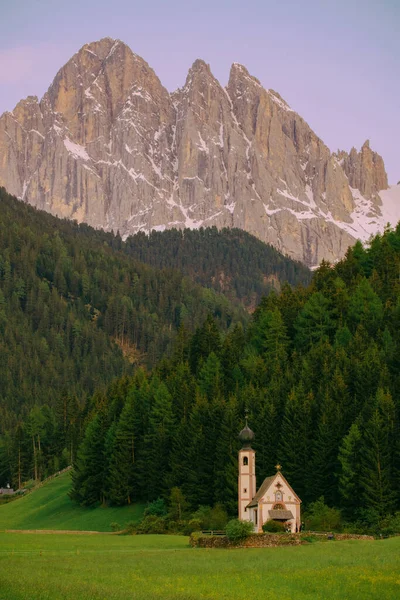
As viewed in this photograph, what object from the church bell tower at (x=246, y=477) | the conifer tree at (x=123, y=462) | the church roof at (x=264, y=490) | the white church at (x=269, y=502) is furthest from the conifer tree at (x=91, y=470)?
the church roof at (x=264, y=490)

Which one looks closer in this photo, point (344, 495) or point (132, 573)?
point (132, 573)

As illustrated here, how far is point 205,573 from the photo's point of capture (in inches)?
1857

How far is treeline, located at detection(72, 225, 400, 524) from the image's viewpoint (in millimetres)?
81438

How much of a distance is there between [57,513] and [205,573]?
60679 mm

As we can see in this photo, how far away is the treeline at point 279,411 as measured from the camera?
267ft

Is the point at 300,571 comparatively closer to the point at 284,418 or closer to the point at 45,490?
the point at 284,418

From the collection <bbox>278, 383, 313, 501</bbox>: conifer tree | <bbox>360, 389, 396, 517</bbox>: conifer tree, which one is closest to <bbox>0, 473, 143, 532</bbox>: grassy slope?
<bbox>278, 383, 313, 501</bbox>: conifer tree

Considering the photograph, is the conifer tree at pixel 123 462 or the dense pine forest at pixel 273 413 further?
the conifer tree at pixel 123 462

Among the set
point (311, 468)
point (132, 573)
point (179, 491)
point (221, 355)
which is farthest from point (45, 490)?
point (132, 573)

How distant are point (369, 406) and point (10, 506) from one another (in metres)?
52.3

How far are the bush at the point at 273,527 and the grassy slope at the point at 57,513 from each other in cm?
2367

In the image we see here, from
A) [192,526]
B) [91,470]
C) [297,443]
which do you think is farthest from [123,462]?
[192,526]

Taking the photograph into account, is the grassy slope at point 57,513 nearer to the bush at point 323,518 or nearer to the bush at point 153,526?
the bush at point 153,526

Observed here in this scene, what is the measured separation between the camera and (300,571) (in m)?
46.9
